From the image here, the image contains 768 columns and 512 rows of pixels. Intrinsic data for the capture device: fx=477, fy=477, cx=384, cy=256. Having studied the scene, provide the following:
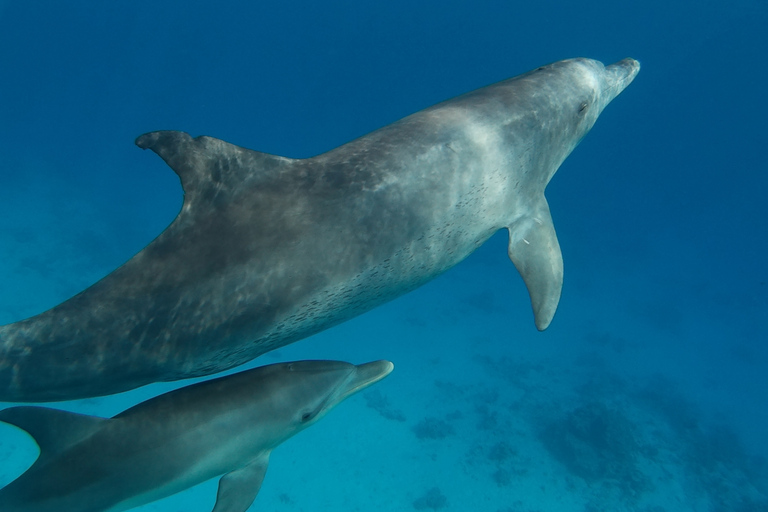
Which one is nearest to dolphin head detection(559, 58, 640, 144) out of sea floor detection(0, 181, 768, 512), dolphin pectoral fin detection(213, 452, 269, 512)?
dolphin pectoral fin detection(213, 452, 269, 512)

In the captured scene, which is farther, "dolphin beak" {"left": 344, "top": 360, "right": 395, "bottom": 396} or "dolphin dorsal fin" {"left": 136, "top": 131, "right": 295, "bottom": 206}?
"dolphin beak" {"left": 344, "top": 360, "right": 395, "bottom": 396}

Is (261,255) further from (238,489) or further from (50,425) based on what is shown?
(238,489)

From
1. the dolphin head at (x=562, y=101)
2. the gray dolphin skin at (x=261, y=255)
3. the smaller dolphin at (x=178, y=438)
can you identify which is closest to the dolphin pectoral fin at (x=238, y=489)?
the smaller dolphin at (x=178, y=438)

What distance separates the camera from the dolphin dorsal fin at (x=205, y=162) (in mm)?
4301

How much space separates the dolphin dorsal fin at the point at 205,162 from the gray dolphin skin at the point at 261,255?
1cm

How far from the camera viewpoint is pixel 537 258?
6223 mm

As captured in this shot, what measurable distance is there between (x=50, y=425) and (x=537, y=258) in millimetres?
5550

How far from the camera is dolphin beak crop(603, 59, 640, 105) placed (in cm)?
767

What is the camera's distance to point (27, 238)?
23859 millimetres

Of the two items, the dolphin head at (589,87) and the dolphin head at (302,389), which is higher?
the dolphin head at (589,87)

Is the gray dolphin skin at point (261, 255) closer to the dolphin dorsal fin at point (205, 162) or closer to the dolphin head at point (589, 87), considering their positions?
the dolphin dorsal fin at point (205, 162)

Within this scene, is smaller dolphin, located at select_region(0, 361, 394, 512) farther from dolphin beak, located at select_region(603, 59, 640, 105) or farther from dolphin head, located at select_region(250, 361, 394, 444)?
dolphin beak, located at select_region(603, 59, 640, 105)

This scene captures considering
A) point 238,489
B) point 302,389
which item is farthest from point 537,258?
point 238,489

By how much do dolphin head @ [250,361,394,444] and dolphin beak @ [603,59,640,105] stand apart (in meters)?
5.83
